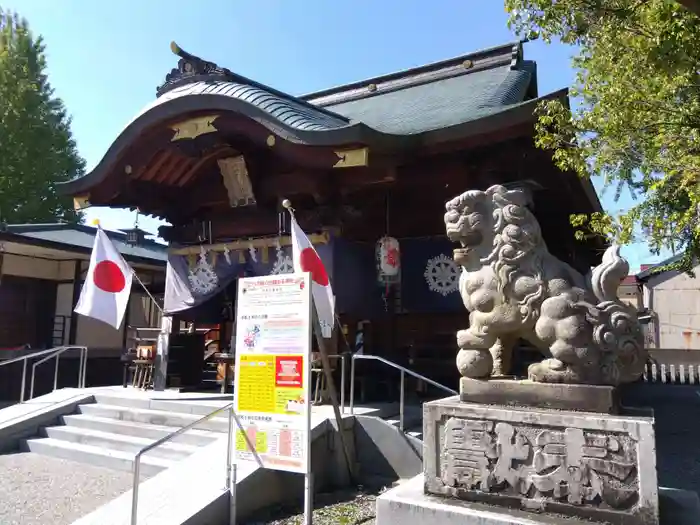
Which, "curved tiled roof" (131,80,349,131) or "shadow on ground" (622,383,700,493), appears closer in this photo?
"shadow on ground" (622,383,700,493)

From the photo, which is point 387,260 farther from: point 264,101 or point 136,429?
point 136,429

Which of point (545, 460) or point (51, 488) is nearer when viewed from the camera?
point (545, 460)

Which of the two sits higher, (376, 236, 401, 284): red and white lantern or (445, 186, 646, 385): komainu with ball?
(376, 236, 401, 284): red and white lantern

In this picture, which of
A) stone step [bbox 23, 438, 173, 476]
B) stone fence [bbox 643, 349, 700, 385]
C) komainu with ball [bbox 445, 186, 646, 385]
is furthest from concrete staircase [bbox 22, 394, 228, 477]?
stone fence [bbox 643, 349, 700, 385]

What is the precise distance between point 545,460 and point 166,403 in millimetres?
5218

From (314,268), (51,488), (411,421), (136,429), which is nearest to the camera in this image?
(51,488)

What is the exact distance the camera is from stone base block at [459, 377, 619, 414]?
11.2 feet

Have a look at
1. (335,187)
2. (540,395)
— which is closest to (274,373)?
(540,395)

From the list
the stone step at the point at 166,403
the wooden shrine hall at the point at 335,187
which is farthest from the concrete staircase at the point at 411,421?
the stone step at the point at 166,403

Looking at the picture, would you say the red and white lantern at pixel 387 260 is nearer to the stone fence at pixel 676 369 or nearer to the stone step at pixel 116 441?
the stone step at pixel 116 441

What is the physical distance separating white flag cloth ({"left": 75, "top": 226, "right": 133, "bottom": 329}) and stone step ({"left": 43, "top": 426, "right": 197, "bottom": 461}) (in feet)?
4.79

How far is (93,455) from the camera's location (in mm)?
6355

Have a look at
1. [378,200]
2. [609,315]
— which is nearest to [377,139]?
[378,200]

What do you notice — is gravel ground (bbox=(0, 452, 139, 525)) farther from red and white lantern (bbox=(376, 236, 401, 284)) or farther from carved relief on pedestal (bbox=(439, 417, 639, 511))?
red and white lantern (bbox=(376, 236, 401, 284))
